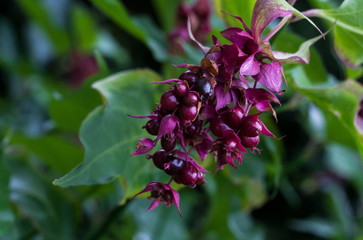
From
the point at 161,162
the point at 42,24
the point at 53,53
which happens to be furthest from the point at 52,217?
the point at 53,53

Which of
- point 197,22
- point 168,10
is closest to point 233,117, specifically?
point 197,22

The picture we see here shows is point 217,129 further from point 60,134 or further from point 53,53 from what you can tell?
point 53,53

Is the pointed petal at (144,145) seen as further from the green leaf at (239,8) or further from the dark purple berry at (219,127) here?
the green leaf at (239,8)

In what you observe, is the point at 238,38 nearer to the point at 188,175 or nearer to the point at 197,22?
the point at 188,175

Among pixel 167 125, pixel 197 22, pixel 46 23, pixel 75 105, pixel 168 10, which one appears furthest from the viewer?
pixel 46 23

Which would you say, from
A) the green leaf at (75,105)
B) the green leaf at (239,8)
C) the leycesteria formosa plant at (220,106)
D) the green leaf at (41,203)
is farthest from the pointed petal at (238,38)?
the green leaf at (41,203)

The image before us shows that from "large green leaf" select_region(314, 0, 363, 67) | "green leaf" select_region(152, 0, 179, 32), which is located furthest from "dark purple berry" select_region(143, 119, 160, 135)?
"green leaf" select_region(152, 0, 179, 32)
